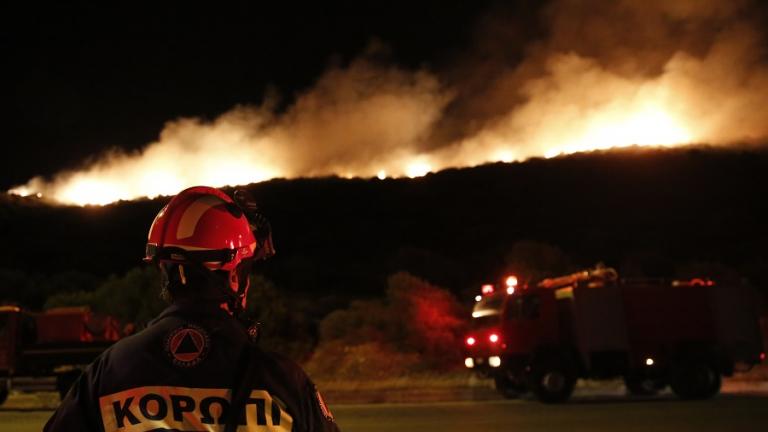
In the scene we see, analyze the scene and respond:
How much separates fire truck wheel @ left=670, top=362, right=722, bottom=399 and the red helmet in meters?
15.4

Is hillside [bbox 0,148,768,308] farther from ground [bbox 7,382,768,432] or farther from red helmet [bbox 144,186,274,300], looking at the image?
red helmet [bbox 144,186,274,300]

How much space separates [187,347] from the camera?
2.12 m

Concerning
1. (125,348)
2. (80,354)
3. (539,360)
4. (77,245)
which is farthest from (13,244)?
(125,348)

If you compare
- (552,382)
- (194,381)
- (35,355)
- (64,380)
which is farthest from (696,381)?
(194,381)

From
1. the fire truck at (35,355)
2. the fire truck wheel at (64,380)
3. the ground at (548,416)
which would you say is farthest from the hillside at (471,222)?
the fire truck wheel at (64,380)

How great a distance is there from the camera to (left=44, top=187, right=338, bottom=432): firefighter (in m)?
2.11

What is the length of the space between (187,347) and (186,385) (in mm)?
97

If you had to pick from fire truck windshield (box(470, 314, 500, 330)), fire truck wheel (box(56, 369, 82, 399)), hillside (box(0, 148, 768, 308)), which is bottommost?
fire truck wheel (box(56, 369, 82, 399))

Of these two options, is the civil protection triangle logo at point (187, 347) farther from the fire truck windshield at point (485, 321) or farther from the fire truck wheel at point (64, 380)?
the fire truck windshield at point (485, 321)

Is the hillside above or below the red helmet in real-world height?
above

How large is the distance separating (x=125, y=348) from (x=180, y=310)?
172mm

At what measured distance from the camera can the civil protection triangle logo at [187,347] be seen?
2109mm

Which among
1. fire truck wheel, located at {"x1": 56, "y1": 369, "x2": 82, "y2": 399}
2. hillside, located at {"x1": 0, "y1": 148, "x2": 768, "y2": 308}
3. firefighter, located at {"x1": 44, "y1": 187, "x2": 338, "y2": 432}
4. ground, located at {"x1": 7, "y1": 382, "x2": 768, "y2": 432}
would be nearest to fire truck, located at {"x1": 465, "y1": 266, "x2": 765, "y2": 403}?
ground, located at {"x1": 7, "y1": 382, "x2": 768, "y2": 432}

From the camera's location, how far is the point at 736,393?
17750 millimetres
